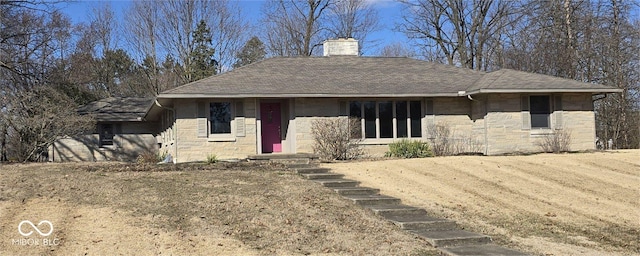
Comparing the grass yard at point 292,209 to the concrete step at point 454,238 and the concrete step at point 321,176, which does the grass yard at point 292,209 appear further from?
the concrete step at point 321,176

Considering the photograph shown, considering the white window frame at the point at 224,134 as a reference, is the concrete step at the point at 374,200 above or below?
below

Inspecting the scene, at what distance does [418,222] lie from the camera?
359 inches

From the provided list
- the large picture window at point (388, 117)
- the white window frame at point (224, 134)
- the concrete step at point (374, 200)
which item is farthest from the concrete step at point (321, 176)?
the large picture window at point (388, 117)

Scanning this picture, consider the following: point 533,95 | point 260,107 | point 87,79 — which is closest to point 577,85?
point 533,95

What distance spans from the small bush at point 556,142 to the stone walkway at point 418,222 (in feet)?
30.3

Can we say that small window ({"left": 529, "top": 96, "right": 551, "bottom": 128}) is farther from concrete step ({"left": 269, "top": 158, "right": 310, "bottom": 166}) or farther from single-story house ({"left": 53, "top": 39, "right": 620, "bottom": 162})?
concrete step ({"left": 269, "top": 158, "right": 310, "bottom": 166})

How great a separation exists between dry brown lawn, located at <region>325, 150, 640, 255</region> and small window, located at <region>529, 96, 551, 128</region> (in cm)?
200

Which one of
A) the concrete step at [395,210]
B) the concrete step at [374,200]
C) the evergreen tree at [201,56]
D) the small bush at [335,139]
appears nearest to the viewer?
the concrete step at [395,210]

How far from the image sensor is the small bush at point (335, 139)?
699 inches

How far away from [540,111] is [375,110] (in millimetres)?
5576

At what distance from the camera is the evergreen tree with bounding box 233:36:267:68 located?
3994 centimetres

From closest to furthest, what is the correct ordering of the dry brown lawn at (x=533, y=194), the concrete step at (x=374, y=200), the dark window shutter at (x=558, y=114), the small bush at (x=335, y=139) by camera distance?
the dry brown lawn at (x=533, y=194) < the concrete step at (x=374, y=200) < the small bush at (x=335, y=139) < the dark window shutter at (x=558, y=114)

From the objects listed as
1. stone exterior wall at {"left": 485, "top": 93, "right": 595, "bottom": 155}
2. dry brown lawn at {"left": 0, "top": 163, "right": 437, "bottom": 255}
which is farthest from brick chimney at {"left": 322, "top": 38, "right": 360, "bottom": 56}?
dry brown lawn at {"left": 0, "top": 163, "right": 437, "bottom": 255}

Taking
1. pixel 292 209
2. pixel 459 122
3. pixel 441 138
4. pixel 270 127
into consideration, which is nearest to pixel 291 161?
pixel 270 127
